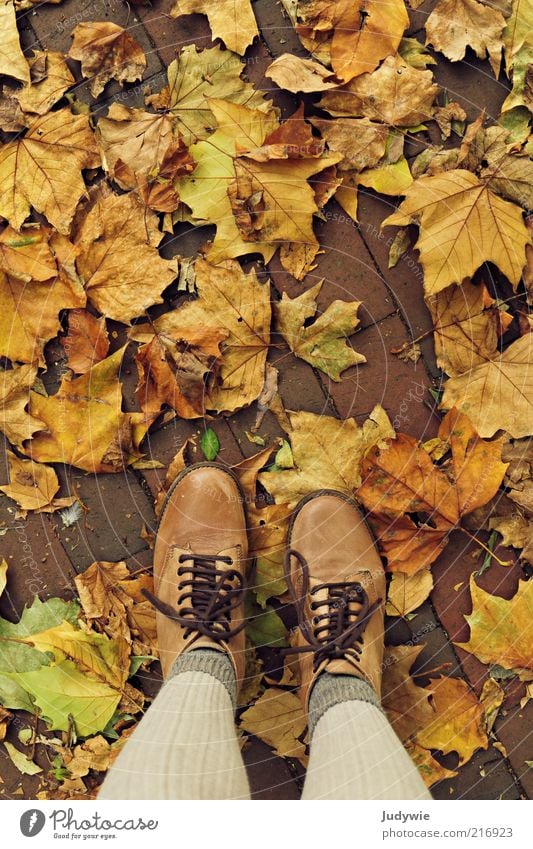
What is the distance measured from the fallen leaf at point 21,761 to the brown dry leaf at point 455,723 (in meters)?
1.12

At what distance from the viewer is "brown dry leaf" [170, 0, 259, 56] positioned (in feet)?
6.01

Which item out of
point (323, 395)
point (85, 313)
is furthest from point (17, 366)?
point (323, 395)

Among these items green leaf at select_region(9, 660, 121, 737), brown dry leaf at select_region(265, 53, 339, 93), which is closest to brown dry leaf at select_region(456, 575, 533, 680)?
green leaf at select_region(9, 660, 121, 737)

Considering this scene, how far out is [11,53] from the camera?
72.7 inches

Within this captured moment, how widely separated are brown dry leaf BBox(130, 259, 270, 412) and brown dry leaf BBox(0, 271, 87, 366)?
0.73 feet

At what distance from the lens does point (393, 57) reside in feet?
5.90

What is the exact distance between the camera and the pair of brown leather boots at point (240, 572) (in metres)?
1.78

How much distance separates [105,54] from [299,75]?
1.89 ft

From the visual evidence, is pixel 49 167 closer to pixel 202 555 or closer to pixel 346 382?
pixel 346 382

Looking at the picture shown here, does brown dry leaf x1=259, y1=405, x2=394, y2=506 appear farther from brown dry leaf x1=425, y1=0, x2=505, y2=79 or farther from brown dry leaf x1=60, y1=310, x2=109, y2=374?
brown dry leaf x1=425, y1=0, x2=505, y2=79

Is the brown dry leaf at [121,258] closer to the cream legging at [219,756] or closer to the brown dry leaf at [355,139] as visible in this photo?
the brown dry leaf at [355,139]

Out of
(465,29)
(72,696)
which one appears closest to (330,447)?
(72,696)
